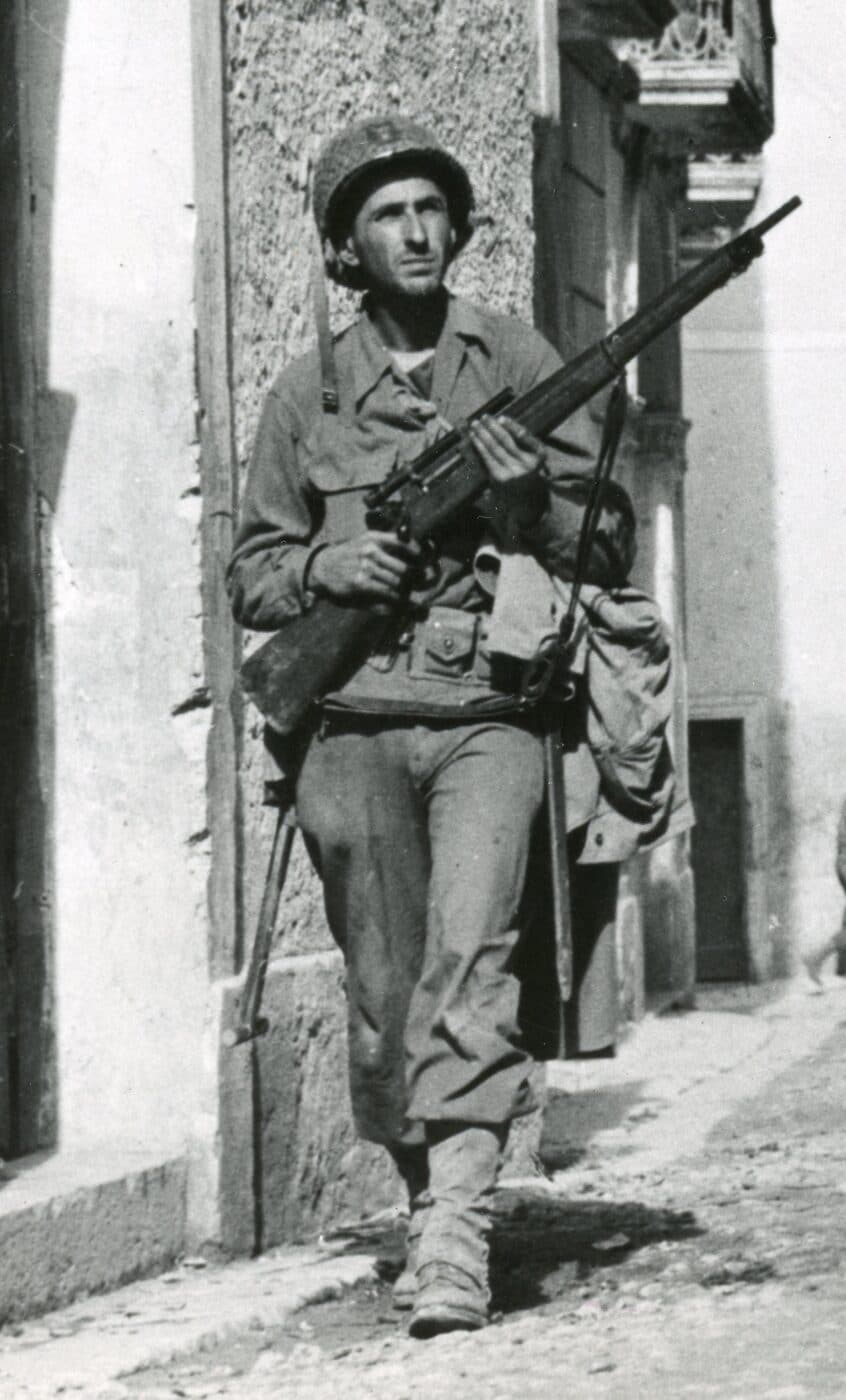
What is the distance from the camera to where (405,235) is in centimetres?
625

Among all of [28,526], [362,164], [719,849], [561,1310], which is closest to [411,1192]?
[561,1310]

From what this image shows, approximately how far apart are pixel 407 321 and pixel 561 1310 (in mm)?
1878

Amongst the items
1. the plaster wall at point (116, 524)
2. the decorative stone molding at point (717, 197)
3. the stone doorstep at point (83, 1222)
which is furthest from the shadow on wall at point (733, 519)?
the stone doorstep at point (83, 1222)

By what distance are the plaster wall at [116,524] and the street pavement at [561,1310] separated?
0.62m

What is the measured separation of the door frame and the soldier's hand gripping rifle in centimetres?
1516

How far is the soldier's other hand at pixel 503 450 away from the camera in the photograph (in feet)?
19.7

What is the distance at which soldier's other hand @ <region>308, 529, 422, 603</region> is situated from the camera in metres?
6.09

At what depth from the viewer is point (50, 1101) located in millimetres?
7258

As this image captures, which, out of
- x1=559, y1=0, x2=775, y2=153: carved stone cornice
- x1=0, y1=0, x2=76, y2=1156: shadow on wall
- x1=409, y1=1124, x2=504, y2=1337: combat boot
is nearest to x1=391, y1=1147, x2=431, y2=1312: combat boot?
x1=409, y1=1124, x2=504, y2=1337: combat boot

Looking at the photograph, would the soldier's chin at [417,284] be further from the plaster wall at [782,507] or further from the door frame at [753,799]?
the plaster wall at [782,507]

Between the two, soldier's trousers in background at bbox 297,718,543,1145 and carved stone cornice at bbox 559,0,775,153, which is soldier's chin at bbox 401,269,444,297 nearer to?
soldier's trousers in background at bbox 297,718,543,1145

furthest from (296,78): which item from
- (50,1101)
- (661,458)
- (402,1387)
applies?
(661,458)

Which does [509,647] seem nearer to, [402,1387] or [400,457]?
[400,457]

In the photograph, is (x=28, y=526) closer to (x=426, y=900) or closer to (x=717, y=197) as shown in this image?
(x=426, y=900)
